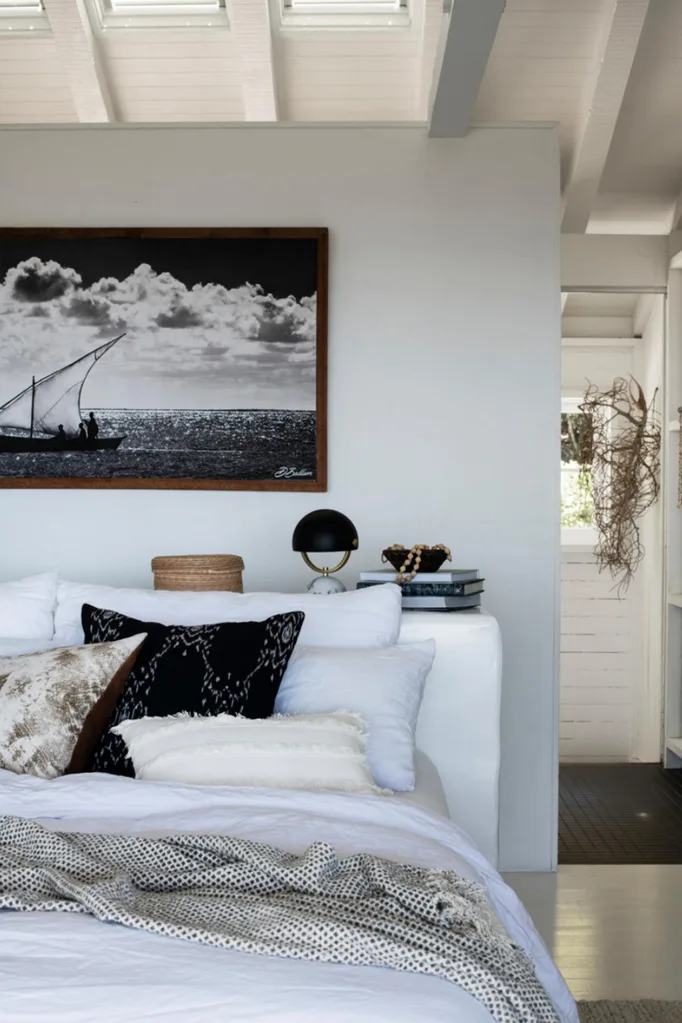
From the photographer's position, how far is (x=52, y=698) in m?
2.46

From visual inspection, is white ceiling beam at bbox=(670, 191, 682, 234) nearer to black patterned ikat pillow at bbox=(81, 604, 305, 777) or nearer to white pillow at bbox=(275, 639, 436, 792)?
white pillow at bbox=(275, 639, 436, 792)

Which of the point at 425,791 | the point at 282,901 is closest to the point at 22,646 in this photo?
the point at 425,791

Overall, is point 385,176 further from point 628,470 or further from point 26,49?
point 628,470

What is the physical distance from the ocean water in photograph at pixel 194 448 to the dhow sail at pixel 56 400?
0.06 meters

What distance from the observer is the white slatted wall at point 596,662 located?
680cm

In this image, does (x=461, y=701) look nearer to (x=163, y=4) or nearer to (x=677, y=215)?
(x=163, y=4)

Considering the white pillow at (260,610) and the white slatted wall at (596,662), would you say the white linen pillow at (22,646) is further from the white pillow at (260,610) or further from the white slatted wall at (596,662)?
the white slatted wall at (596,662)

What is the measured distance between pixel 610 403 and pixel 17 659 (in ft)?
16.1

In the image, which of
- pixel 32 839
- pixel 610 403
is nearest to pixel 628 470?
pixel 610 403

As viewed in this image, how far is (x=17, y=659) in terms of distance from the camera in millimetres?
2588

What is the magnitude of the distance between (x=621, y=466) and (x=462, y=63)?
12.1 ft

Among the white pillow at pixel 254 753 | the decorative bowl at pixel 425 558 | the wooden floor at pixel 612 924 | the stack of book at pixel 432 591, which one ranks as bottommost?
the wooden floor at pixel 612 924

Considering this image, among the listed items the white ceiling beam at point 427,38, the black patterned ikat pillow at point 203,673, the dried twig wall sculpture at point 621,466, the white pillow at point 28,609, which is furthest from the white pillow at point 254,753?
the dried twig wall sculpture at point 621,466

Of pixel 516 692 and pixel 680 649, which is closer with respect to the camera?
pixel 516 692
